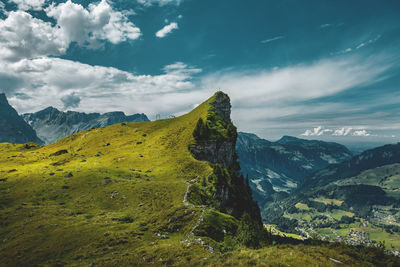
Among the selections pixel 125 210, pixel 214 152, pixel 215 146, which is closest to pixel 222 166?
pixel 214 152

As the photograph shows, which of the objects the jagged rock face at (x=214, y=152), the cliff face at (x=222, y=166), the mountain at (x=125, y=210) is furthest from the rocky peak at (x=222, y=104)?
the mountain at (x=125, y=210)

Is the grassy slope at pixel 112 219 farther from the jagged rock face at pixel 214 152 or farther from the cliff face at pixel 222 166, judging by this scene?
the jagged rock face at pixel 214 152

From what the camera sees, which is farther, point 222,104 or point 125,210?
point 222,104

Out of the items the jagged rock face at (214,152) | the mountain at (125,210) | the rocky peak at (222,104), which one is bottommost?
the mountain at (125,210)

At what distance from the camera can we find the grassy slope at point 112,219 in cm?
2542

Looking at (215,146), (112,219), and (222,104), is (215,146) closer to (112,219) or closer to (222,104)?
(222,104)

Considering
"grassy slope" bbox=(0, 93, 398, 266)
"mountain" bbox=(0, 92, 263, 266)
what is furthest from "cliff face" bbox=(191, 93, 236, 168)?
"grassy slope" bbox=(0, 93, 398, 266)

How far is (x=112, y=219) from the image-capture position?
44.6 metres

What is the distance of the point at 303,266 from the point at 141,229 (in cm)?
3153

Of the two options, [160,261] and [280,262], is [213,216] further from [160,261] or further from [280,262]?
[280,262]

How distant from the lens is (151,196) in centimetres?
5828

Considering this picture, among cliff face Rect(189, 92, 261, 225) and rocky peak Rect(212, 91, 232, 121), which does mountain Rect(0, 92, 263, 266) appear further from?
rocky peak Rect(212, 91, 232, 121)

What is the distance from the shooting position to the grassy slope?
Result: 2542cm

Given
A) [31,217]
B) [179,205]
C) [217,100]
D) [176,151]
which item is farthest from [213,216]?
[217,100]
